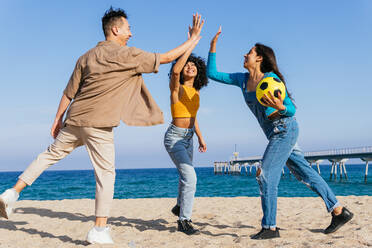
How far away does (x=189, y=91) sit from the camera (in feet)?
14.5

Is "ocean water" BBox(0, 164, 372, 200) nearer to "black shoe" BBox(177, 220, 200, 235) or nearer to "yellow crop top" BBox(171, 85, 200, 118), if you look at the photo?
"black shoe" BBox(177, 220, 200, 235)

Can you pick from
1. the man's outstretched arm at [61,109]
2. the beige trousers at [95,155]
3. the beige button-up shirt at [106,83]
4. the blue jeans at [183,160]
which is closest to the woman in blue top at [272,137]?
the blue jeans at [183,160]

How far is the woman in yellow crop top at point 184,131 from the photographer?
4.20 metres

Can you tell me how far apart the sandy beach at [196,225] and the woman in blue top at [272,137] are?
25 cm

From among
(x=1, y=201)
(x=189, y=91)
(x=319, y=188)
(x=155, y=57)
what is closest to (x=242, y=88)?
(x=189, y=91)

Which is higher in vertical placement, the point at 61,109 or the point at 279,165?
the point at 61,109

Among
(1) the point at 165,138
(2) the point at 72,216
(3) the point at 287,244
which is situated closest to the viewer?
(3) the point at 287,244

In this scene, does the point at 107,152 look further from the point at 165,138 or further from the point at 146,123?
the point at 165,138

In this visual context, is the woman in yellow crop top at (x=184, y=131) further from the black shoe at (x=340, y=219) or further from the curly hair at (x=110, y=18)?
the black shoe at (x=340, y=219)

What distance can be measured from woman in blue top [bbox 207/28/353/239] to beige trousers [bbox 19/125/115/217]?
1564mm

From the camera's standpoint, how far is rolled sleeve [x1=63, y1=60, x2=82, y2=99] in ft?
10.9

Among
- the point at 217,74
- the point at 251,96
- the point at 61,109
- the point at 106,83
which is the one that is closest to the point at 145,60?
the point at 106,83

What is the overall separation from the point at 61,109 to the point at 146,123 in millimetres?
871

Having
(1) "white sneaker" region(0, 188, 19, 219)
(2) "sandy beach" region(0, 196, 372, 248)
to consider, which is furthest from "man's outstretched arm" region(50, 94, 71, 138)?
(2) "sandy beach" region(0, 196, 372, 248)
